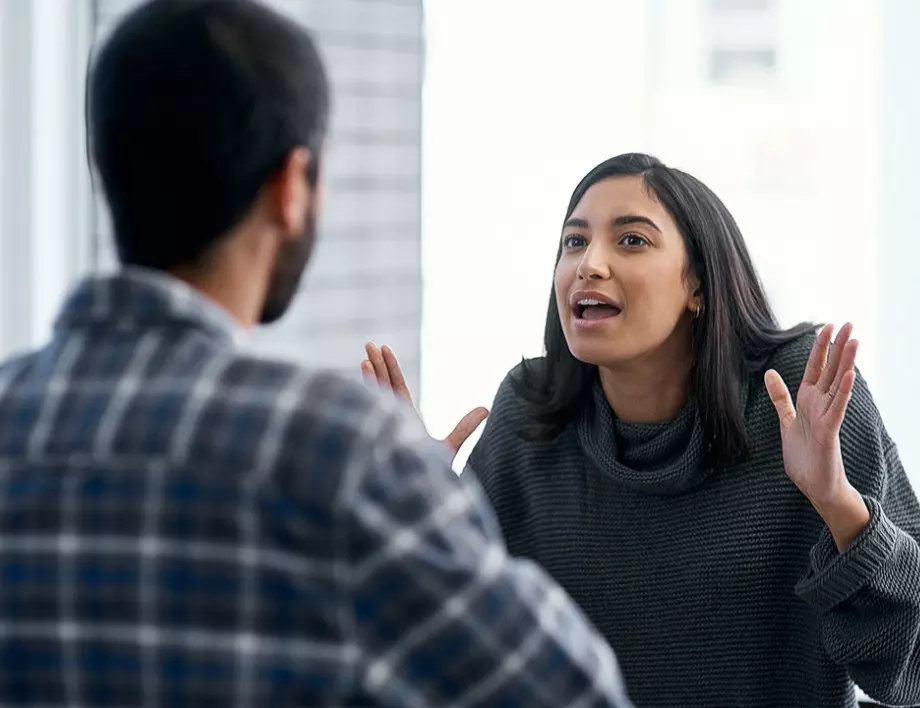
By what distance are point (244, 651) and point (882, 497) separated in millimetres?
1270

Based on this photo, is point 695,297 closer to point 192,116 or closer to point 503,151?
point 503,151

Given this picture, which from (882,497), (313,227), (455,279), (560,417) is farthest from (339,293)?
(313,227)

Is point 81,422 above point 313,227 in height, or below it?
below

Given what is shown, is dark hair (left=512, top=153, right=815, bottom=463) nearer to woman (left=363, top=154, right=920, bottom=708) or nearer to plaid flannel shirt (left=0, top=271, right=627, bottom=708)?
woman (left=363, top=154, right=920, bottom=708)

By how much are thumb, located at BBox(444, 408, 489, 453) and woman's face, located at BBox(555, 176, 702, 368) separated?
0.18 meters

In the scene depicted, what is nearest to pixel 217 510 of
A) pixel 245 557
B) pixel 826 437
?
pixel 245 557

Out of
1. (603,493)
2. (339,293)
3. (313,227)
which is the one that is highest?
(313,227)

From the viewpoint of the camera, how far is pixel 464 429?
73.8 inches

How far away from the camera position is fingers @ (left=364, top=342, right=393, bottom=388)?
1864 millimetres

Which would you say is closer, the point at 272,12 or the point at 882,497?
the point at 272,12

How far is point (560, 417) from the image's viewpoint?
2100 mm

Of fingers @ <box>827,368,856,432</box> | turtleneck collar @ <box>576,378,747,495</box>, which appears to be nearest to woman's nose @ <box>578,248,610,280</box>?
turtleneck collar @ <box>576,378,747,495</box>

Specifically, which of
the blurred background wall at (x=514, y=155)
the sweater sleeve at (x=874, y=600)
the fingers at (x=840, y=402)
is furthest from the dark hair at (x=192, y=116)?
the blurred background wall at (x=514, y=155)

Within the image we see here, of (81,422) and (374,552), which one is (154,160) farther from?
(374,552)
